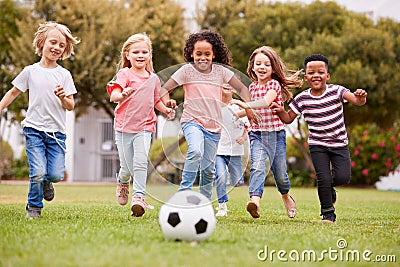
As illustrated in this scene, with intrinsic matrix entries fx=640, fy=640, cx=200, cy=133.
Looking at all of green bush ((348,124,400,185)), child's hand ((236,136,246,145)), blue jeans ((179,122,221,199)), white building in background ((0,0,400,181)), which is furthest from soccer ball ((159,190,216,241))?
white building in background ((0,0,400,181))

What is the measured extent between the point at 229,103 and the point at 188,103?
41 centimetres

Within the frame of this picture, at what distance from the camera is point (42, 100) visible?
607 centimetres

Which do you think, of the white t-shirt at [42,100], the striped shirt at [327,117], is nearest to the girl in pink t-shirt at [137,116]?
the white t-shirt at [42,100]

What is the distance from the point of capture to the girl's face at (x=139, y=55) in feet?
21.1

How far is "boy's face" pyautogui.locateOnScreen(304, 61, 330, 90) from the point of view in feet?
20.6

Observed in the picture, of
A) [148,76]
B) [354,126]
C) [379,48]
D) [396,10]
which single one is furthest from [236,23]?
[148,76]

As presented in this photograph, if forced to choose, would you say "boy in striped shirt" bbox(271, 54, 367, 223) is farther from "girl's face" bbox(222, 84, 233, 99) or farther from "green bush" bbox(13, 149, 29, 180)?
"green bush" bbox(13, 149, 29, 180)

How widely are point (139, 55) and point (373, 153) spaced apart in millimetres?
15251

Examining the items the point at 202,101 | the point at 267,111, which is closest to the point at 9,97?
the point at 202,101

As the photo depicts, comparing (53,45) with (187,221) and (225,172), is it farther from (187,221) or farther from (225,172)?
(187,221)

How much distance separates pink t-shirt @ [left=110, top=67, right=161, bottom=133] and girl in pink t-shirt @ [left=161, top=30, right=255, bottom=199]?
0.14 metres

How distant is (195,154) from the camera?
18.8 ft

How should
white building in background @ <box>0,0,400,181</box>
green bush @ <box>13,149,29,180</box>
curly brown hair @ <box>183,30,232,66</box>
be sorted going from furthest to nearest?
white building in background @ <box>0,0,400,181</box>
green bush @ <box>13,149,29,180</box>
curly brown hair @ <box>183,30,232,66</box>

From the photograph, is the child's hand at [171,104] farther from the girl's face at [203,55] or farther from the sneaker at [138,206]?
the sneaker at [138,206]
